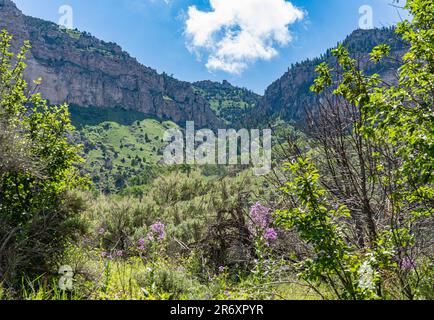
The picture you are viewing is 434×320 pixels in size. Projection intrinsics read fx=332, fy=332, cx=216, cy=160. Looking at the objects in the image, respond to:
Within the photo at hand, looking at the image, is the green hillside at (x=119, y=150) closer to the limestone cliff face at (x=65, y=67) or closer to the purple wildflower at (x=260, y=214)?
the limestone cliff face at (x=65, y=67)

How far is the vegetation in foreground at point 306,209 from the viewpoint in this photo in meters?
3.46

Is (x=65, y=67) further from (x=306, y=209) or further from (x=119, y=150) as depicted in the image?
(x=306, y=209)

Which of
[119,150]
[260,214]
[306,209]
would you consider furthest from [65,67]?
[306,209]

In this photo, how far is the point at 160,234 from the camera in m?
7.90

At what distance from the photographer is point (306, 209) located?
3832 mm

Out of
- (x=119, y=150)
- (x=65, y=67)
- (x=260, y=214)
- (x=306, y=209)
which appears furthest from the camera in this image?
(x=65, y=67)

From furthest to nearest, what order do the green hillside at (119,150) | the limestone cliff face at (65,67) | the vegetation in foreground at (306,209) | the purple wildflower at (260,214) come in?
1. the limestone cliff face at (65,67)
2. the green hillside at (119,150)
3. the purple wildflower at (260,214)
4. the vegetation in foreground at (306,209)

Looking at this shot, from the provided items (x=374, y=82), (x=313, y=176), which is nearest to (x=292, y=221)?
(x=313, y=176)

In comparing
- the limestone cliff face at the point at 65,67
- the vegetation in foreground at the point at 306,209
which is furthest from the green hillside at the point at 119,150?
the vegetation in foreground at the point at 306,209

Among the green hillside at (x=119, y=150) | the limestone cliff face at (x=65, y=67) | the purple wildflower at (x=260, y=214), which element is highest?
the limestone cliff face at (x=65, y=67)

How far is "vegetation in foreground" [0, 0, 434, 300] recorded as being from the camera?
3.46 meters
